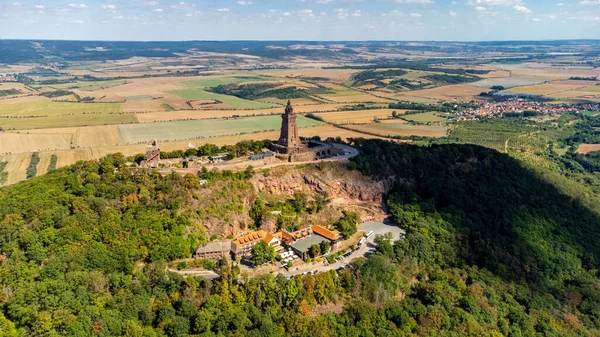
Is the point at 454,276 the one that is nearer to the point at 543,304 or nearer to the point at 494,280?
the point at 494,280

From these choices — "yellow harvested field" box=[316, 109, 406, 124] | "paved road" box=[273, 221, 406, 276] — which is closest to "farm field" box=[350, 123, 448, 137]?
"yellow harvested field" box=[316, 109, 406, 124]

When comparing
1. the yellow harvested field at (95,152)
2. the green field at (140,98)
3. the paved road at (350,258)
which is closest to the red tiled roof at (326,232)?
the paved road at (350,258)

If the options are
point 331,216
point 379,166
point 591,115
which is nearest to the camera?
point 331,216

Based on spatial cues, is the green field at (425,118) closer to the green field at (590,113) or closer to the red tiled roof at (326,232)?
the green field at (590,113)

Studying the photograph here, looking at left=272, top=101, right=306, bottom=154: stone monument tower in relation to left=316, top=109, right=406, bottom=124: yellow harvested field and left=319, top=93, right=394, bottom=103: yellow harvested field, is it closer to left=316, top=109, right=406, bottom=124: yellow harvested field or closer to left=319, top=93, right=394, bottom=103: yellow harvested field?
left=316, top=109, right=406, bottom=124: yellow harvested field

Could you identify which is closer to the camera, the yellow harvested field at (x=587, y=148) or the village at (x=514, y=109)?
the yellow harvested field at (x=587, y=148)

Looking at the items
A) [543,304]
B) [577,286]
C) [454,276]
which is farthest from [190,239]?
[577,286]
